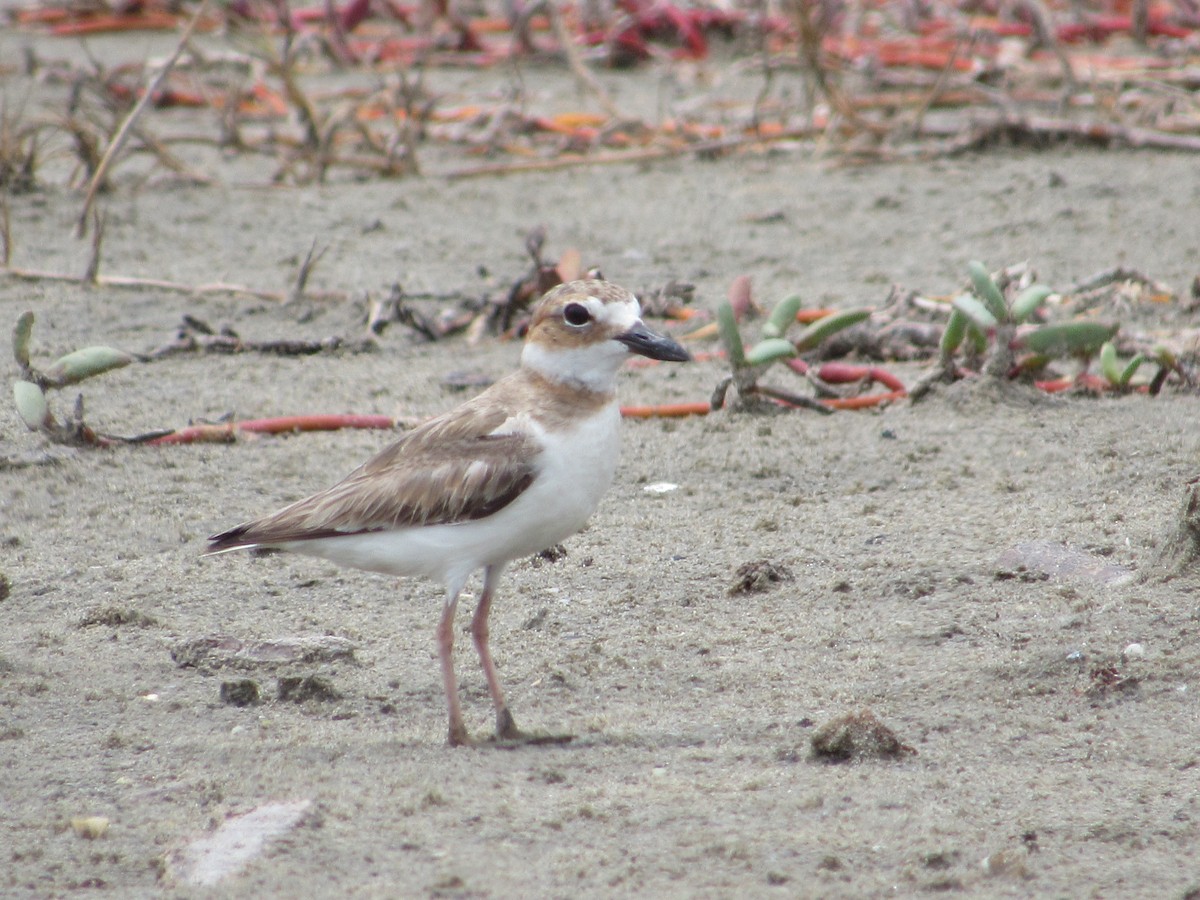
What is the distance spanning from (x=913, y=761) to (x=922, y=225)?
5143 millimetres

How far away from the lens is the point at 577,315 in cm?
380

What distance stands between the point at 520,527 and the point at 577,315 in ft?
1.91

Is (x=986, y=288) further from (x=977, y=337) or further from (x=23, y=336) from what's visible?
(x=23, y=336)

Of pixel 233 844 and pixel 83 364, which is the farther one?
pixel 83 364

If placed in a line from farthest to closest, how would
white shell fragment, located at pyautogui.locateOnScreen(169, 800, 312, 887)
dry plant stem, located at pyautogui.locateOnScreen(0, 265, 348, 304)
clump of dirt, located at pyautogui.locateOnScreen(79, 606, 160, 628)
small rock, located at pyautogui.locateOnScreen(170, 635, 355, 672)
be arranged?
A: dry plant stem, located at pyautogui.locateOnScreen(0, 265, 348, 304)
clump of dirt, located at pyautogui.locateOnScreen(79, 606, 160, 628)
small rock, located at pyautogui.locateOnScreen(170, 635, 355, 672)
white shell fragment, located at pyautogui.locateOnScreen(169, 800, 312, 887)

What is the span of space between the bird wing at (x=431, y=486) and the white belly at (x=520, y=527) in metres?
0.03

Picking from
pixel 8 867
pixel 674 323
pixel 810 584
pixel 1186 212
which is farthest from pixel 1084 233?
pixel 8 867

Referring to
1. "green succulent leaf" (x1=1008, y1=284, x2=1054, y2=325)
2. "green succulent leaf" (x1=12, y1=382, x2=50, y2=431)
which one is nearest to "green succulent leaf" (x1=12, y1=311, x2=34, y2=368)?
"green succulent leaf" (x1=12, y1=382, x2=50, y2=431)

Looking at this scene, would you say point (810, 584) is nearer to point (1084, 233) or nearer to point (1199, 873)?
point (1199, 873)

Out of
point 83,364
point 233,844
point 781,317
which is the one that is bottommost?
point 233,844

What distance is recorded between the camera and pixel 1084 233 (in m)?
7.63

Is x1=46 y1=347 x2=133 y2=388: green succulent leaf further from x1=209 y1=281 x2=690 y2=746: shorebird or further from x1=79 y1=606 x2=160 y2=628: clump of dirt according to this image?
x1=209 y1=281 x2=690 y2=746: shorebird

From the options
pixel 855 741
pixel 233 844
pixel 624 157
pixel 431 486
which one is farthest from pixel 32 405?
pixel 624 157

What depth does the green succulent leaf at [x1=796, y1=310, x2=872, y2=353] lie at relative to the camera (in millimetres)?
5527
